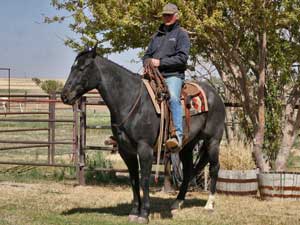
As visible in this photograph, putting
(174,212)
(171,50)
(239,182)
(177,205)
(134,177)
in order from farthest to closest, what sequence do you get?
(239,182) < (177,205) < (174,212) < (134,177) < (171,50)

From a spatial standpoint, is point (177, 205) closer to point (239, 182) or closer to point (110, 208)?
point (110, 208)

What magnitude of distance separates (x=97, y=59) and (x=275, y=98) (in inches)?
157

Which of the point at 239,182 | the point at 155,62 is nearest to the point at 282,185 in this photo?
the point at 239,182

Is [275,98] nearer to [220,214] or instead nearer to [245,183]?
[245,183]

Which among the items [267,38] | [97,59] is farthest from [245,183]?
[97,59]

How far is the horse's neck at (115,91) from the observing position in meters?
6.52

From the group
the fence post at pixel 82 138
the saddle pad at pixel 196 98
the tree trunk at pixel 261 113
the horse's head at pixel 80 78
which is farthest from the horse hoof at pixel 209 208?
the fence post at pixel 82 138

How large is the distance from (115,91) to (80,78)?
0.47 metres

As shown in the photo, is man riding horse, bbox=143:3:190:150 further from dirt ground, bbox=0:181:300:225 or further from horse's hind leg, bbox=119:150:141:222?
dirt ground, bbox=0:181:300:225

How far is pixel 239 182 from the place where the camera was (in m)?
8.31

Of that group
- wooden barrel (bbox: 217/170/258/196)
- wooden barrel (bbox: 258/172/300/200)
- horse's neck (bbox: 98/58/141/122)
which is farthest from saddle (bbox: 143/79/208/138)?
wooden barrel (bbox: 258/172/300/200)

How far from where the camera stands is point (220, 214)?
7.09 m

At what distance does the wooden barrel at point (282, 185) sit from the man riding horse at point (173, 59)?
2.01 m

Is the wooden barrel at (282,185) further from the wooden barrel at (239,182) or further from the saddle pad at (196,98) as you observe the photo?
the saddle pad at (196,98)
